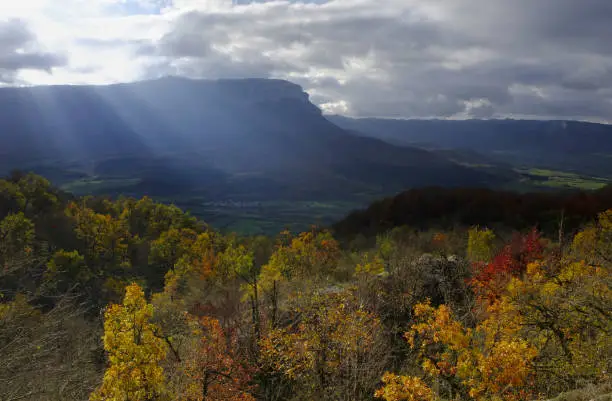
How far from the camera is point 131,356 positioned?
12883 mm

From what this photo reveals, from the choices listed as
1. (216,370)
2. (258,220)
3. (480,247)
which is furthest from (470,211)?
(258,220)

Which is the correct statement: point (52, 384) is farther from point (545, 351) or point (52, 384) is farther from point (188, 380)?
point (545, 351)

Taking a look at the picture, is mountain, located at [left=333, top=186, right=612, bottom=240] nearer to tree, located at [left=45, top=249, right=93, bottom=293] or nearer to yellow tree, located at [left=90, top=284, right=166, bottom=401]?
tree, located at [left=45, top=249, right=93, bottom=293]

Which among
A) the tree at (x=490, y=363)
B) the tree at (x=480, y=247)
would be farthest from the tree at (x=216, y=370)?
the tree at (x=480, y=247)

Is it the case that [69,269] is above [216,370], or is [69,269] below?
A: below

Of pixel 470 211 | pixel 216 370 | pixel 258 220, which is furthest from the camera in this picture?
pixel 258 220

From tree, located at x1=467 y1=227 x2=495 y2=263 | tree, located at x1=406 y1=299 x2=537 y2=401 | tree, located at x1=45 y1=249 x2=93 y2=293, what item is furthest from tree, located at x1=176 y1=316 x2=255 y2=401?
tree, located at x1=45 y1=249 x2=93 y2=293

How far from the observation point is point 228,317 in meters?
24.3

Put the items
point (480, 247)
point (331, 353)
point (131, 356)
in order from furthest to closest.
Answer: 1. point (480, 247)
2. point (331, 353)
3. point (131, 356)

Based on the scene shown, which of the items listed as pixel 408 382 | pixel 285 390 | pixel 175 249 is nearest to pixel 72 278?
pixel 175 249

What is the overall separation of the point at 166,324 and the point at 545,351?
20.2 meters

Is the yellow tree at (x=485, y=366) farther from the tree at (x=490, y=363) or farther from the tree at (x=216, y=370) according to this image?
the tree at (x=216, y=370)

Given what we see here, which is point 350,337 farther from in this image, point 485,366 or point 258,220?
point 258,220

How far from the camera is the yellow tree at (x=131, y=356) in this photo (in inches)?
484
